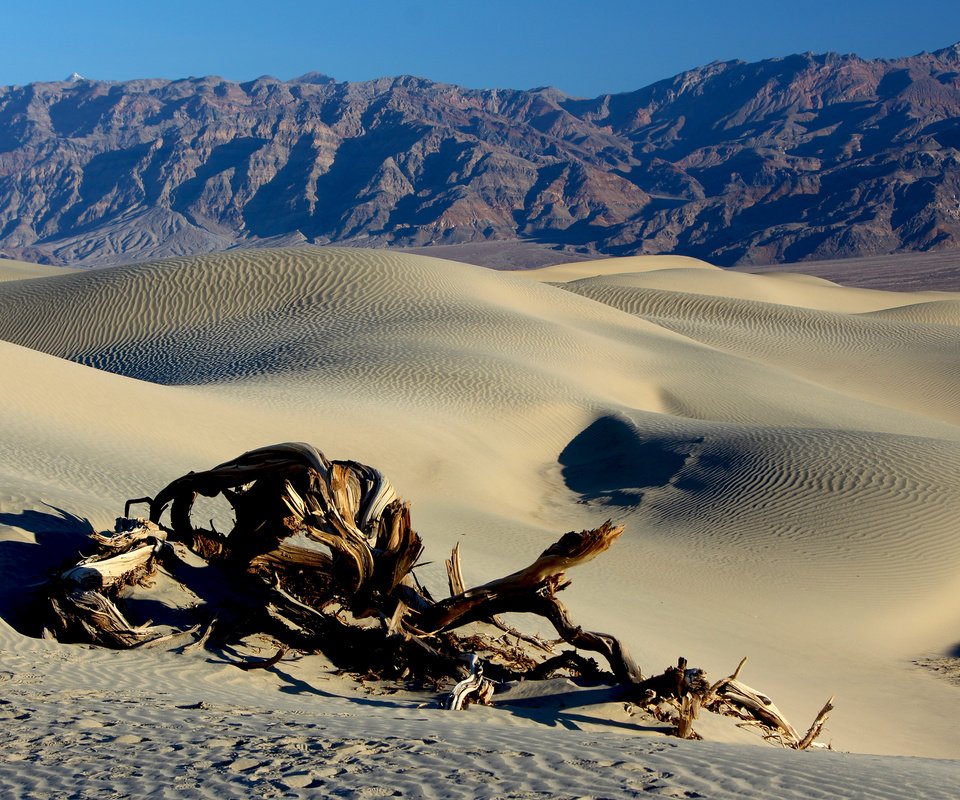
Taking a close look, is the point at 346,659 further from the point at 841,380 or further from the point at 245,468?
the point at 841,380

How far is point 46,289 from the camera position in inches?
1158

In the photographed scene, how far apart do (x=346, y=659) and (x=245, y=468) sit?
4.77 feet

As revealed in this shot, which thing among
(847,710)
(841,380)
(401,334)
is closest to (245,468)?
(847,710)

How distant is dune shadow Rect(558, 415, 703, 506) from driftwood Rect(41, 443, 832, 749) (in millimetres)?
8356

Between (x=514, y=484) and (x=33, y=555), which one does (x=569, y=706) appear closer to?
(x=33, y=555)

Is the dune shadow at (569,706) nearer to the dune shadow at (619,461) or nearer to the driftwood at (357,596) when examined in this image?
the driftwood at (357,596)

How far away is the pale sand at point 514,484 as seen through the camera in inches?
181

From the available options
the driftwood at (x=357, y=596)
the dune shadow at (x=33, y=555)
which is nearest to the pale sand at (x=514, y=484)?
the dune shadow at (x=33, y=555)

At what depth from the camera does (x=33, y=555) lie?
23.6 ft

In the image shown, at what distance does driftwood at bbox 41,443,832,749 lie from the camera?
649 cm

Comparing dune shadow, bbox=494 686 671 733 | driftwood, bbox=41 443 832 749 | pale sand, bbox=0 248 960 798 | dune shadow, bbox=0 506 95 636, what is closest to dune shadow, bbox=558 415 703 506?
pale sand, bbox=0 248 960 798

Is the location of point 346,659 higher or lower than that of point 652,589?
lower

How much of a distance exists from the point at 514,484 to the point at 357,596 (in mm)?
9355

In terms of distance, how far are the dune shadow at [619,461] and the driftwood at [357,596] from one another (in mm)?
8356
